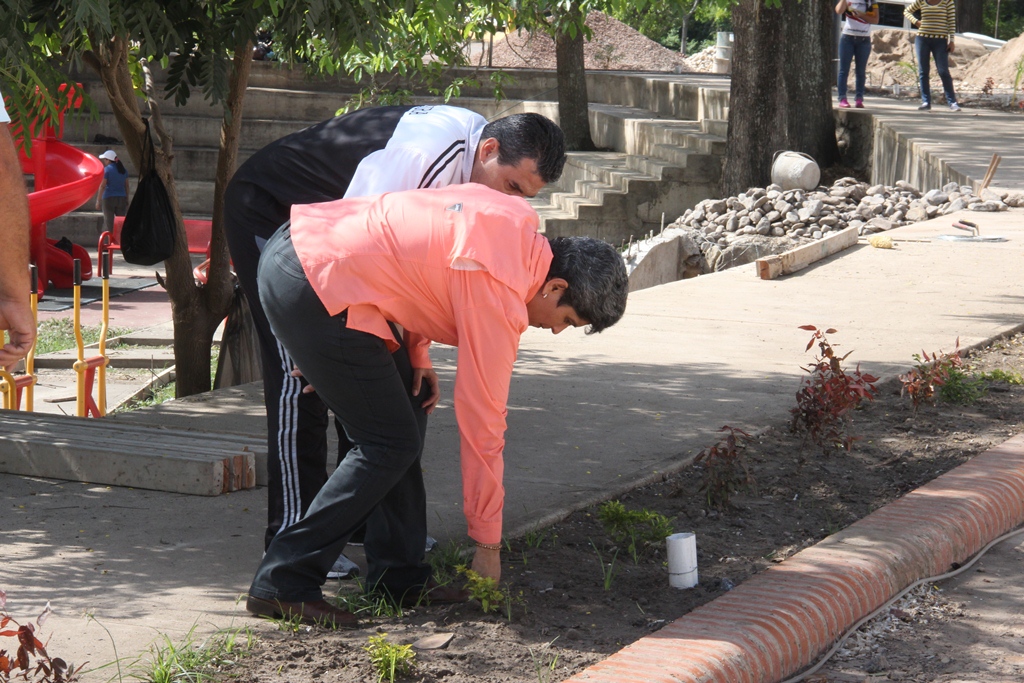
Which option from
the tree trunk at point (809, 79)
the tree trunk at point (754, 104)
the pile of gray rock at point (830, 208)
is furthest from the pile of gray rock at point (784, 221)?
the tree trunk at point (809, 79)

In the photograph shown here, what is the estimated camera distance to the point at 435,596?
341 cm

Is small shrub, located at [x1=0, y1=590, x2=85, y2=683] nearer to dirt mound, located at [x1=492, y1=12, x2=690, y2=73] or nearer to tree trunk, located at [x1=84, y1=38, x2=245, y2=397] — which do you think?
tree trunk, located at [x1=84, y1=38, x2=245, y2=397]

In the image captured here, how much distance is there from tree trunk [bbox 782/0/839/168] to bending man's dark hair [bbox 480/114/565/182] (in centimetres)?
Answer: 1109

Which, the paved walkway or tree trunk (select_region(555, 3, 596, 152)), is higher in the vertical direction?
tree trunk (select_region(555, 3, 596, 152))

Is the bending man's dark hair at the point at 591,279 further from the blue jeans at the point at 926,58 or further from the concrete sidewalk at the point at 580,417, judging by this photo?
the blue jeans at the point at 926,58

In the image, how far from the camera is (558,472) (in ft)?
15.4

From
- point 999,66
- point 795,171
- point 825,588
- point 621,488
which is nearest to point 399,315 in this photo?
point 825,588

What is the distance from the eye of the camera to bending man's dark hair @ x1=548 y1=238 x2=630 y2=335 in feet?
9.80

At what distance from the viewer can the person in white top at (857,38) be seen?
51.3 feet

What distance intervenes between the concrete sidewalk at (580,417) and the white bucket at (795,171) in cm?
330

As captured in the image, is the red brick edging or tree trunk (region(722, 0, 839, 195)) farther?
tree trunk (region(722, 0, 839, 195))

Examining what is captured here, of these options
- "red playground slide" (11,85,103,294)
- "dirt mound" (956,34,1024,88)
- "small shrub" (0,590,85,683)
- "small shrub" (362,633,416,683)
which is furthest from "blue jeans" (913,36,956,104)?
"small shrub" (0,590,85,683)

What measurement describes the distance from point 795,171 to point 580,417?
869cm

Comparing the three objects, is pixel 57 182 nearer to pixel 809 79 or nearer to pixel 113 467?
pixel 809 79
